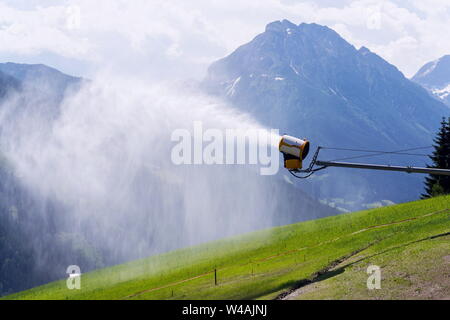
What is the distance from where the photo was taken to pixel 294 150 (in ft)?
92.3

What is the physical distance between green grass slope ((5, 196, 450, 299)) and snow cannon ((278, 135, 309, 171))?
757 centimetres

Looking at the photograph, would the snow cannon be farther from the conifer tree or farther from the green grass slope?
the conifer tree

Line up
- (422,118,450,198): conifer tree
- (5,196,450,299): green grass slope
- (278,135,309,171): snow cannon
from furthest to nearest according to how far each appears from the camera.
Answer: (422,118,450,198): conifer tree
(278,135,309,171): snow cannon
(5,196,450,299): green grass slope

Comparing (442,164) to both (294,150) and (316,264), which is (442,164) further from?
(294,150)

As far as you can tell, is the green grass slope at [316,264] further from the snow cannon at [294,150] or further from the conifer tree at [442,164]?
the conifer tree at [442,164]

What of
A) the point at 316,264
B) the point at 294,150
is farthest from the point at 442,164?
the point at 294,150

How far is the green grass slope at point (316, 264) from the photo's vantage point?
26.3m

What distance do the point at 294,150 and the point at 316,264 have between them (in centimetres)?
1016

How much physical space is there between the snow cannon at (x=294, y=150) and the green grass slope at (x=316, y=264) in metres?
7.57

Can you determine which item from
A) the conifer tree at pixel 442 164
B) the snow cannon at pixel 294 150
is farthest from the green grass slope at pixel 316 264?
the conifer tree at pixel 442 164

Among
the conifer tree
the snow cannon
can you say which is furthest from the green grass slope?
the conifer tree

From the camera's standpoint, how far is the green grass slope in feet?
86.2

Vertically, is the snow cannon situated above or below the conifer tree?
below

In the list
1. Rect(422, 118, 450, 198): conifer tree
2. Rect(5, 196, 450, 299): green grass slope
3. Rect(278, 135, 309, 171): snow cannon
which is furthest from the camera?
Rect(422, 118, 450, 198): conifer tree
